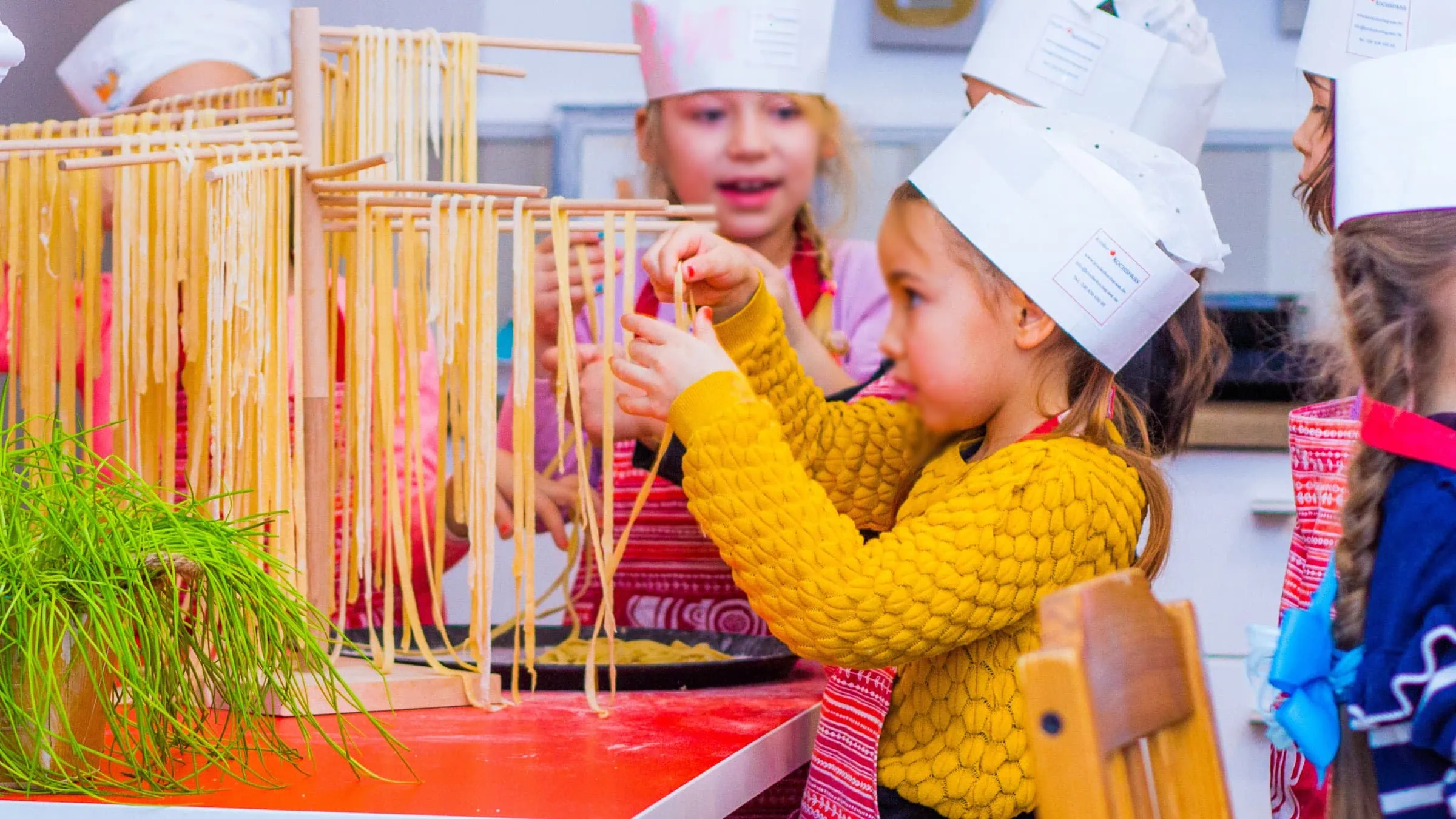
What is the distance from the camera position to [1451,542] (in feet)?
2.75

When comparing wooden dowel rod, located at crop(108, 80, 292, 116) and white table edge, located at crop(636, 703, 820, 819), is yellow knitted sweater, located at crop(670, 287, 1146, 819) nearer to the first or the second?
white table edge, located at crop(636, 703, 820, 819)

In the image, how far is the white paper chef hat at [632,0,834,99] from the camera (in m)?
1.60

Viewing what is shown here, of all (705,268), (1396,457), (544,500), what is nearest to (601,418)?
(544,500)

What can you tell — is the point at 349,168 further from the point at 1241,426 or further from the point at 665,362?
the point at 1241,426

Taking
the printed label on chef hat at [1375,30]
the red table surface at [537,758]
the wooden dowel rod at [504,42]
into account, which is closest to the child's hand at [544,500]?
the red table surface at [537,758]

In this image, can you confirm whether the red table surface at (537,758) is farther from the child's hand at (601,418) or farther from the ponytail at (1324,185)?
the ponytail at (1324,185)

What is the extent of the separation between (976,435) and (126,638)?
683 millimetres

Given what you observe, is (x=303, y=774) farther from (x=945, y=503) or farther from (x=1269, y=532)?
(x=1269, y=532)

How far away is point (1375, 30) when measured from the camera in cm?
131

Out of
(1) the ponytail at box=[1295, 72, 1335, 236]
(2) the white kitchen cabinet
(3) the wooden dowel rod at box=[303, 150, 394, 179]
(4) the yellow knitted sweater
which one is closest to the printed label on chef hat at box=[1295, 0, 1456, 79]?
(1) the ponytail at box=[1295, 72, 1335, 236]

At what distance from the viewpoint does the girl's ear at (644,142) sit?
5.68 ft

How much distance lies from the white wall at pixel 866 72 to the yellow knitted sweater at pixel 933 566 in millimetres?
1585

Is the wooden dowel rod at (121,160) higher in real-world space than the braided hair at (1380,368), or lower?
higher

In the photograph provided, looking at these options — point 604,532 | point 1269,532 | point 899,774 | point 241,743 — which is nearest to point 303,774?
point 241,743
